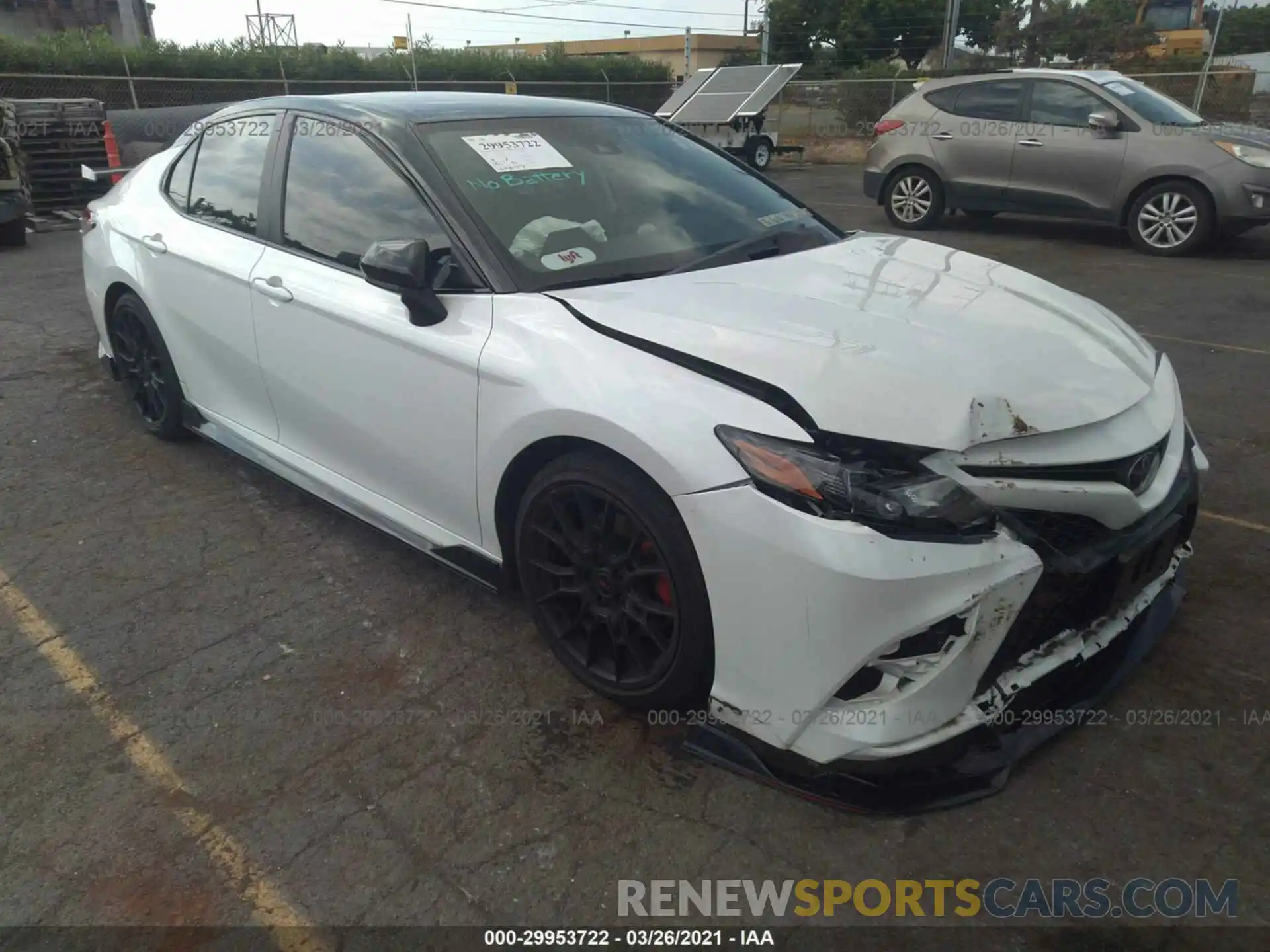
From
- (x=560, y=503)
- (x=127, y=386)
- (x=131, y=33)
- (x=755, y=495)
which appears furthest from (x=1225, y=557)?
(x=131, y=33)

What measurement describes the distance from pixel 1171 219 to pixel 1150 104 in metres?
1.14

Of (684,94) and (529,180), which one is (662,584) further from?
(684,94)

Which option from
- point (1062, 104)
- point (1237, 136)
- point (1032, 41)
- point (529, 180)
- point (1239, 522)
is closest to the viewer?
point (529, 180)

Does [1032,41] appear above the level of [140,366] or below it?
above

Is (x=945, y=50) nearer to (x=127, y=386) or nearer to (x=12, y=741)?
(x=127, y=386)

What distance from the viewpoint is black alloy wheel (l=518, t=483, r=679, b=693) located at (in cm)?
227

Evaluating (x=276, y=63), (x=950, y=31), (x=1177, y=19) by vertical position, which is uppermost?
(x=1177, y=19)

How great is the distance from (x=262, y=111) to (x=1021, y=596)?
3.29 meters

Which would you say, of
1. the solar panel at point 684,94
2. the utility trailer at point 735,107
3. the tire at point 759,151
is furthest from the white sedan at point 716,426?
the solar panel at point 684,94

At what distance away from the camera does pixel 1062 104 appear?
8609 mm

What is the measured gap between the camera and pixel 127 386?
14.6 ft

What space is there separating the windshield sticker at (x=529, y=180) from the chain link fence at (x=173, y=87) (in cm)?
1242

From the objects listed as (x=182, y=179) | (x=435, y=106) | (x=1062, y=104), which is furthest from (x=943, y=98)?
(x=182, y=179)

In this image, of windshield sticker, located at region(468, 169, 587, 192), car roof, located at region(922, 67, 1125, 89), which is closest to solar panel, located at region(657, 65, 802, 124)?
car roof, located at region(922, 67, 1125, 89)
